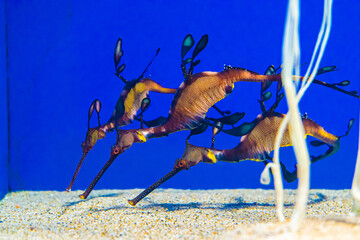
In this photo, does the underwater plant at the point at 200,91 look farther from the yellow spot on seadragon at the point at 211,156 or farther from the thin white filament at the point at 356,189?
the thin white filament at the point at 356,189

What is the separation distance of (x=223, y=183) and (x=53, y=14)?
7.46ft

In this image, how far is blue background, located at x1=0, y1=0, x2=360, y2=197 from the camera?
3.15m

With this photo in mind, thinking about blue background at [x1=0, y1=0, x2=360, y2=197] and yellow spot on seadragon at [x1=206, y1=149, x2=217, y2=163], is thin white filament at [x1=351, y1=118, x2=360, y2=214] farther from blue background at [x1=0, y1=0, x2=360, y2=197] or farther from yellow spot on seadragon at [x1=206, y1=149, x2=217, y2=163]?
blue background at [x1=0, y1=0, x2=360, y2=197]

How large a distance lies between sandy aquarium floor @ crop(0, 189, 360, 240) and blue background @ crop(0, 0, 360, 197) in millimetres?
440

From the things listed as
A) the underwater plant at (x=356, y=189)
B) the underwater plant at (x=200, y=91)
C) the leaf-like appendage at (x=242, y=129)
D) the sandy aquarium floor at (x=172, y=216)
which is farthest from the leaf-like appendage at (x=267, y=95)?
the underwater plant at (x=356, y=189)

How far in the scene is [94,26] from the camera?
3162mm

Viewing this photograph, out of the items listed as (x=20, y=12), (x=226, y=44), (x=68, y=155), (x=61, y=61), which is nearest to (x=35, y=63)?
(x=61, y=61)

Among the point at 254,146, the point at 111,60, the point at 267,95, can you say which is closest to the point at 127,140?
the point at 254,146

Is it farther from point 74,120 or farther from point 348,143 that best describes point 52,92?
point 348,143

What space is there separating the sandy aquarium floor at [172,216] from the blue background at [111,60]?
440 millimetres

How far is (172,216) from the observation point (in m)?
2.21

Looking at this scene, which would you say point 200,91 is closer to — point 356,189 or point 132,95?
point 132,95

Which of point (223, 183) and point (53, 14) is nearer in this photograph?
point (53, 14)

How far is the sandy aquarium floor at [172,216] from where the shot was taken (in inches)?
49.3
